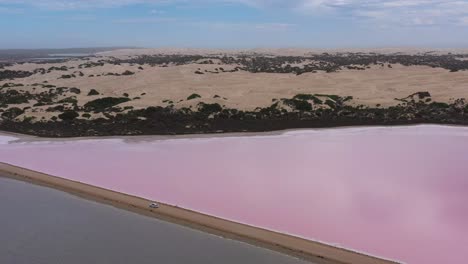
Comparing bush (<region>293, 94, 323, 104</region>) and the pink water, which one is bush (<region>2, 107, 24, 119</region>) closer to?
the pink water

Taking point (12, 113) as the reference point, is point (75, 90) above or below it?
above

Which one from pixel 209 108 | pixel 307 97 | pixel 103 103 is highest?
pixel 307 97

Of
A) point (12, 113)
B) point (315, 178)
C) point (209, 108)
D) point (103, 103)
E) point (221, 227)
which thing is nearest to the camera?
point (221, 227)

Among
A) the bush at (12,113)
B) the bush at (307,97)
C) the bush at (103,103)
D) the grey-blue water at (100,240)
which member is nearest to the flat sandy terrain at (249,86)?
the bush at (12,113)

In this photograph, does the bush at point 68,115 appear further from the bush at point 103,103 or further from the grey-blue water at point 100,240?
the grey-blue water at point 100,240

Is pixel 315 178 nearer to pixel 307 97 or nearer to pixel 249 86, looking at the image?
pixel 307 97

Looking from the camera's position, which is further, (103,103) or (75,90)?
(75,90)

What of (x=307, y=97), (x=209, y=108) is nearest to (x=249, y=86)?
(x=307, y=97)
